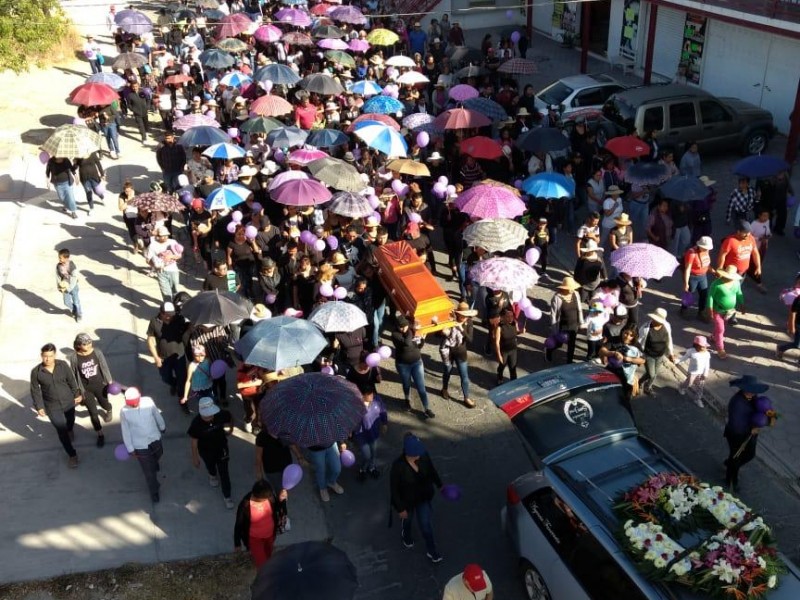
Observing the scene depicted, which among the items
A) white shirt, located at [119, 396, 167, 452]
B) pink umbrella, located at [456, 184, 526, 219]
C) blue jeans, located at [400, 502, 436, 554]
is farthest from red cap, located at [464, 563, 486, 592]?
pink umbrella, located at [456, 184, 526, 219]

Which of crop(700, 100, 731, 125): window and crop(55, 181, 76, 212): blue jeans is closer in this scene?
crop(55, 181, 76, 212): blue jeans

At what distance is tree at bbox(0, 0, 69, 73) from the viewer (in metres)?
20.0

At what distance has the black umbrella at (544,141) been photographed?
14711 millimetres

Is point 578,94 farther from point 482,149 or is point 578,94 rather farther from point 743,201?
point 743,201

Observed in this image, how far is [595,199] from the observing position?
1391 centimetres

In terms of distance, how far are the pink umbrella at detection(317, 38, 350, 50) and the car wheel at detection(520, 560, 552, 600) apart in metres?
18.0

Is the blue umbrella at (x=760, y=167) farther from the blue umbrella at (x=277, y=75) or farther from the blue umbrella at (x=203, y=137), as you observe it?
the blue umbrella at (x=277, y=75)

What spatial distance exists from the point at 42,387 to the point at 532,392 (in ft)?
18.3

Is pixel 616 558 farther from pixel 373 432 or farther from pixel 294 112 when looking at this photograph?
pixel 294 112

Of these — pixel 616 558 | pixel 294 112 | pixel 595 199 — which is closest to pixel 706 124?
pixel 595 199

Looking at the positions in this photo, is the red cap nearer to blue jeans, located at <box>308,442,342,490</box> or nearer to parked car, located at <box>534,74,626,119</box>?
blue jeans, located at <box>308,442,342,490</box>

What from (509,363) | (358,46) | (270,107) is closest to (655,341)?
(509,363)

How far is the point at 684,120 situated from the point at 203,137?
10293 millimetres

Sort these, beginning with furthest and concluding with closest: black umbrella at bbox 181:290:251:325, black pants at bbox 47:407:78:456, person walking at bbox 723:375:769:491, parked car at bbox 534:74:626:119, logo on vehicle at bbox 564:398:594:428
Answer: parked car at bbox 534:74:626:119
black umbrella at bbox 181:290:251:325
black pants at bbox 47:407:78:456
person walking at bbox 723:375:769:491
logo on vehicle at bbox 564:398:594:428
